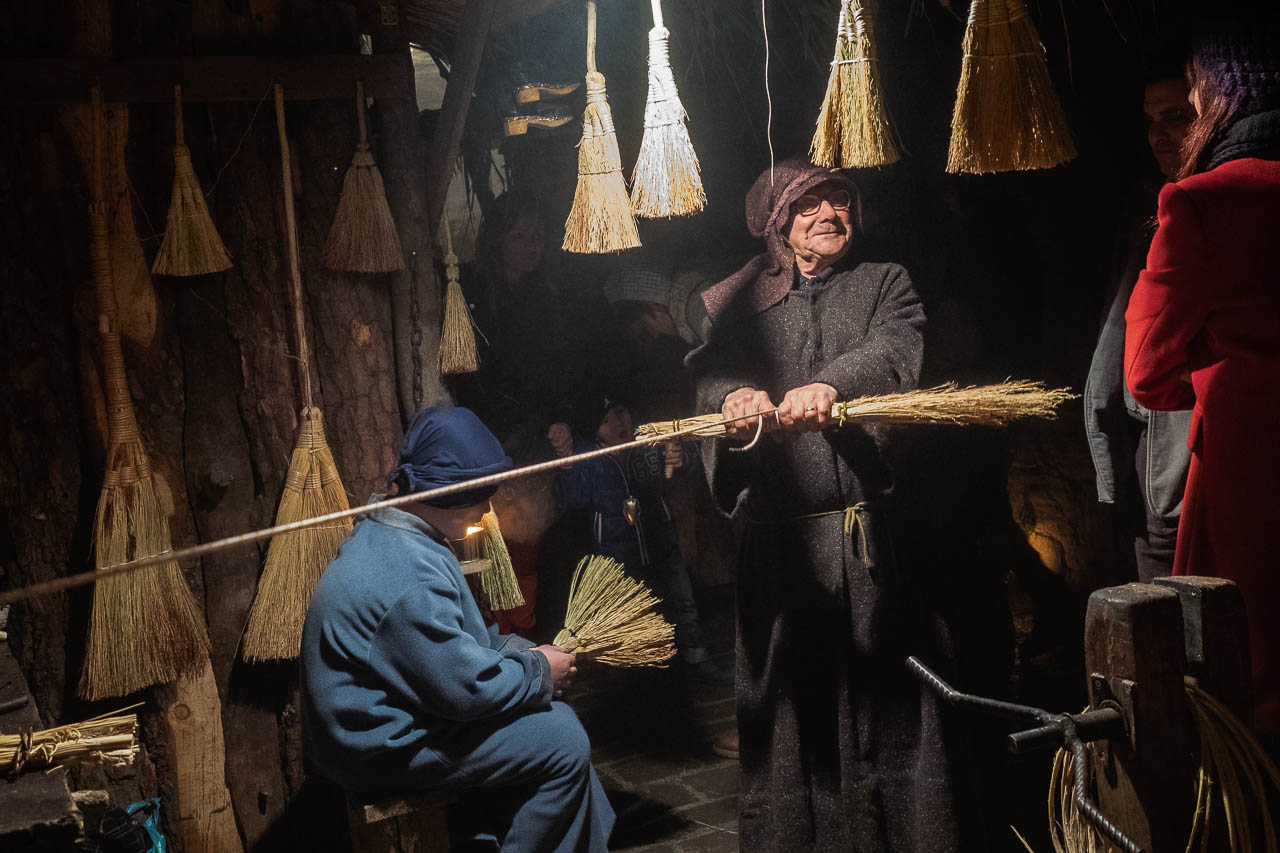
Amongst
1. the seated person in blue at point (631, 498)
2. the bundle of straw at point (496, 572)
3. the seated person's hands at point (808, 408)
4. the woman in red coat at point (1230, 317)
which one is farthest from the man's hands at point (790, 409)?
the seated person in blue at point (631, 498)

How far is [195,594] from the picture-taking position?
4.23 meters

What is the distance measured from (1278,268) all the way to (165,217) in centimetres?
370

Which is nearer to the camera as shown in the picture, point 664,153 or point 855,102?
point 855,102

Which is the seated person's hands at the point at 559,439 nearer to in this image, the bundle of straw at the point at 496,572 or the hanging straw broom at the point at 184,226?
the bundle of straw at the point at 496,572

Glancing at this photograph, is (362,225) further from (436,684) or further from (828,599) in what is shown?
(828,599)

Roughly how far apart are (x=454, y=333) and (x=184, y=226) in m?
1.13

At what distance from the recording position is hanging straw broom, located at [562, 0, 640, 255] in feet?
13.9

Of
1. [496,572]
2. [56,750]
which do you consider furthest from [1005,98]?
[56,750]

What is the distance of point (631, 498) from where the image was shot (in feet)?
19.3

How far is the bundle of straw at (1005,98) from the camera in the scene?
3.18 meters

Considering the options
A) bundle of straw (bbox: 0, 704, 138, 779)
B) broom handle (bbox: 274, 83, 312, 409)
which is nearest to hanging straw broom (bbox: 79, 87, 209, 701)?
broom handle (bbox: 274, 83, 312, 409)

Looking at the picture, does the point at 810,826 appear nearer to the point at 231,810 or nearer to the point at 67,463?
the point at 231,810

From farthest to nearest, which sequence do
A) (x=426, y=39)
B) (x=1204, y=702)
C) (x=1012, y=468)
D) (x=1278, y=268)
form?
(x=1012, y=468)
(x=426, y=39)
(x=1278, y=268)
(x=1204, y=702)

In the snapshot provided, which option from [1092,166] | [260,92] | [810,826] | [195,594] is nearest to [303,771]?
[195,594]
